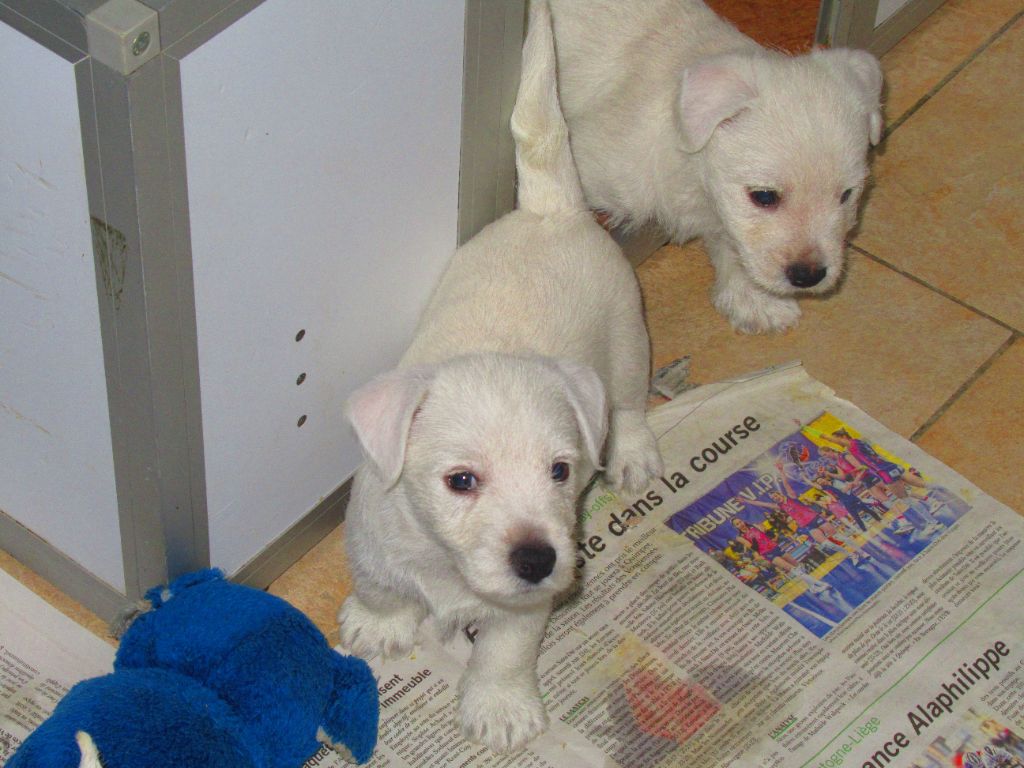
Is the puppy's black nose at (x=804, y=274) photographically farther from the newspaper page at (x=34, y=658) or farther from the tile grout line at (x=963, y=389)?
the newspaper page at (x=34, y=658)

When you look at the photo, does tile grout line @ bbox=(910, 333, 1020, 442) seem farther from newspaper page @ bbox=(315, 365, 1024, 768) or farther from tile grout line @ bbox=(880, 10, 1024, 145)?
tile grout line @ bbox=(880, 10, 1024, 145)

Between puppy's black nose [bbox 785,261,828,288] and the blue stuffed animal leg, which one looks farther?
puppy's black nose [bbox 785,261,828,288]

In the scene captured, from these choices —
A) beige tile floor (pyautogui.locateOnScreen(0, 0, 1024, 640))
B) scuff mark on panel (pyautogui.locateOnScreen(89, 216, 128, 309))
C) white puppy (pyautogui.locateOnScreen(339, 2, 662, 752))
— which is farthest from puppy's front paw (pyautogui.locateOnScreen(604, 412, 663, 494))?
scuff mark on panel (pyautogui.locateOnScreen(89, 216, 128, 309))

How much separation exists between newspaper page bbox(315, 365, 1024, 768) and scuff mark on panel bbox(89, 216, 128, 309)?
0.86m

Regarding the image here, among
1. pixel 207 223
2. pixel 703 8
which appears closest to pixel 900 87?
pixel 703 8

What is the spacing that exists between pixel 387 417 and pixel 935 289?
1545mm

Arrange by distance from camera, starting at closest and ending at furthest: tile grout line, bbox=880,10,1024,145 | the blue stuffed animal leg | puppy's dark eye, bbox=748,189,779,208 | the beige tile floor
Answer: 1. the blue stuffed animal leg
2. puppy's dark eye, bbox=748,189,779,208
3. the beige tile floor
4. tile grout line, bbox=880,10,1024,145

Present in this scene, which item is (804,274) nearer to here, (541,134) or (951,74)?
(541,134)

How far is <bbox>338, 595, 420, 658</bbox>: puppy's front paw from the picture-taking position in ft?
7.43

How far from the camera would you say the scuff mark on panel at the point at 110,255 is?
1603mm

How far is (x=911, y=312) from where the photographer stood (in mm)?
2879

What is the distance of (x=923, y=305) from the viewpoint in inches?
114

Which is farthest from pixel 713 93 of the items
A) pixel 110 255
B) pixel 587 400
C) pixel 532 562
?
pixel 110 255

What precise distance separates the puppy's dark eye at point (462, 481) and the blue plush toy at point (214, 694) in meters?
0.33
